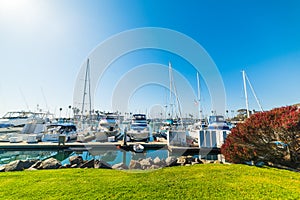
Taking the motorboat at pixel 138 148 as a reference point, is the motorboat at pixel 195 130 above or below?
above

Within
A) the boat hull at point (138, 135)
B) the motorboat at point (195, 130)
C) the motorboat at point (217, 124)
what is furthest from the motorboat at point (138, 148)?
the motorboat at point (217, 124)

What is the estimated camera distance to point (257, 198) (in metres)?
3.54

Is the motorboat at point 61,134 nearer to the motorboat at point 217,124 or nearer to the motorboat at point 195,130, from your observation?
the motorboat at point 195,130

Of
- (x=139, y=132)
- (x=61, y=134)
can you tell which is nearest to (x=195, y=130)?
(x=139, y=132)

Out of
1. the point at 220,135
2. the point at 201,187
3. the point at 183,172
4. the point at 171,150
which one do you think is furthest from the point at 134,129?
the point at 201,187

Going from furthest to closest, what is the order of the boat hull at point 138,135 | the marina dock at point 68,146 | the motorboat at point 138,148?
the boat hull at point 138,135, the marina dock at point 68,146, the motorboat at point 138,148

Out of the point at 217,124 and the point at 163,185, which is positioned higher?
the point at 217,124

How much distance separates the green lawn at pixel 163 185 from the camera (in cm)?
374

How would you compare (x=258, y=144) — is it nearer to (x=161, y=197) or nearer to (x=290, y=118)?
(x=290, y=118)

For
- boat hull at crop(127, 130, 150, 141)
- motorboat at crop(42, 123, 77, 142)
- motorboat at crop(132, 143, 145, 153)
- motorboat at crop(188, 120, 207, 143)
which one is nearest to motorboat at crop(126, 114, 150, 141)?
boat hull at crop(127, 130, 150, 141)

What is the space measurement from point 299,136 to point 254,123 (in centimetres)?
141

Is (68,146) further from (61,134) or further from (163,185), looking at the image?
(163,185)

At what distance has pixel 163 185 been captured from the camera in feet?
14.2

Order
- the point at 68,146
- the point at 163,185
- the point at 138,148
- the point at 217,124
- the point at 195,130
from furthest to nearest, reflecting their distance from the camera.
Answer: the point at 195,130 → the point at 217,124 → the point at 68,146 → the point at 138,148 → the point at 163,185
